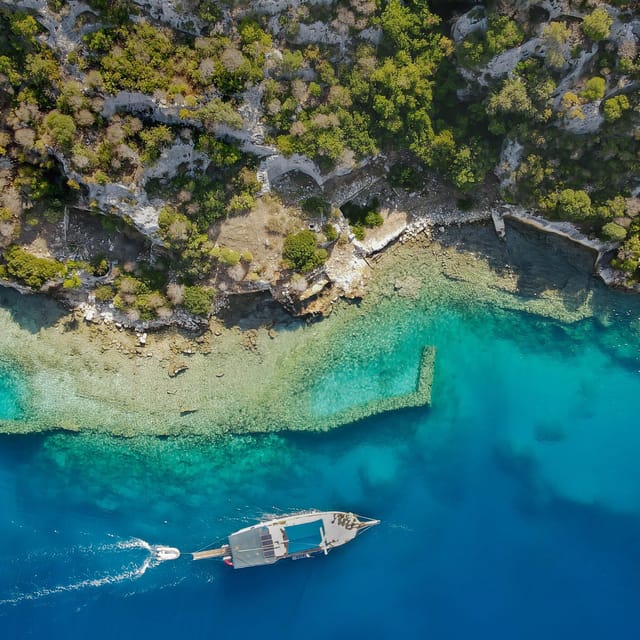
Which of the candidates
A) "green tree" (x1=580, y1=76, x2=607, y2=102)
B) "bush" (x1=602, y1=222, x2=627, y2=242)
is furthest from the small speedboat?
"green tree" (x1=580, y1=76, x2=607, y2=102)

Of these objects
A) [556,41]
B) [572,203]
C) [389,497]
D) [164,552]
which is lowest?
[164,552]

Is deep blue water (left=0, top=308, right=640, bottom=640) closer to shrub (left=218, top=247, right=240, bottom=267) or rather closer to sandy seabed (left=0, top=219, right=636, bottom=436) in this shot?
sandy seabed (left=0, top=219, right=636, bottom=436)

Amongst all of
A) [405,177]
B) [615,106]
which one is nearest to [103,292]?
[405,177]

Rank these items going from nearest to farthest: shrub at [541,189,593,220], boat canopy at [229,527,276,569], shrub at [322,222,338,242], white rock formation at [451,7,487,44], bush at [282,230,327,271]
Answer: white rock formation at [451,7,487,44]
shrub at [541,189,593,220]
bush at [282,230,327,271]
shrub at [322,222,338,242]
boat canopy at [229,527,276,569]

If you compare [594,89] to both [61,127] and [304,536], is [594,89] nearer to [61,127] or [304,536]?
[61,127]

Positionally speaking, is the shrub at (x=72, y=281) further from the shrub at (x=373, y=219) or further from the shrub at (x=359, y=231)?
the shrub at (x=373, y=219)

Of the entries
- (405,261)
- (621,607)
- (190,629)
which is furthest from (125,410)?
(621,607)

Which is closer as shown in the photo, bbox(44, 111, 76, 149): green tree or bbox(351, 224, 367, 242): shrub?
bbox(44, 111, 76, 149): green tree
